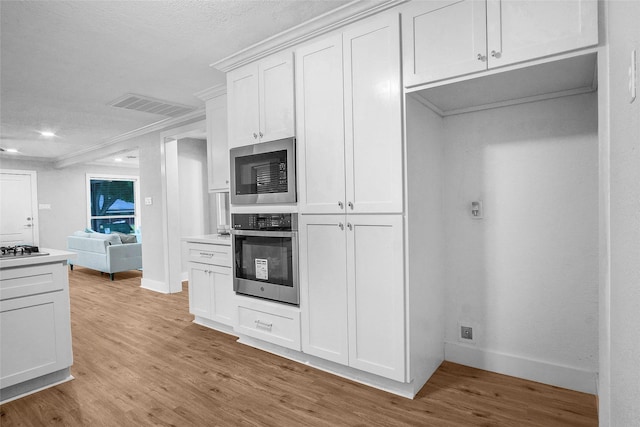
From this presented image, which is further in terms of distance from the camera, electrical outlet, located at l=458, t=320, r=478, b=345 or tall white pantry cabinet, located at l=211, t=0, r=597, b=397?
electrical outlet, located at l=458, t=320, r=478, b=345

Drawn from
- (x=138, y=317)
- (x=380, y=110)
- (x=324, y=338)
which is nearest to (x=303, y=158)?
(x=380, y=110)

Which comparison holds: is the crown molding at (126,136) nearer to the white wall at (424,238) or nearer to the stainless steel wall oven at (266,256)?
the stainless steel wall oven at (266,256)

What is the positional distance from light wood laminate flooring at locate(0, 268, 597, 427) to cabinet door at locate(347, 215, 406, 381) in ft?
0.72

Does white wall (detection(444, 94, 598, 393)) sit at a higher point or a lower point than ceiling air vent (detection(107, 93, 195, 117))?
lower

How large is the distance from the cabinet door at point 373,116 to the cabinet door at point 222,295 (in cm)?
155

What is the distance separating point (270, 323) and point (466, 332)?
1475mm

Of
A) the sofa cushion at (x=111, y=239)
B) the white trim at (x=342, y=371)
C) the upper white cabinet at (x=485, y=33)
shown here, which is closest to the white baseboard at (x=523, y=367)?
the white trim at (x=342, y=371)

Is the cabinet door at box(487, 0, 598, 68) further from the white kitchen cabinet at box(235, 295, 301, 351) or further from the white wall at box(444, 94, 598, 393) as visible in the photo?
the white kitchen cabinet at box(235, 295, 301, 351)

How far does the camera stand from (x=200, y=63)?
3162 millimetres

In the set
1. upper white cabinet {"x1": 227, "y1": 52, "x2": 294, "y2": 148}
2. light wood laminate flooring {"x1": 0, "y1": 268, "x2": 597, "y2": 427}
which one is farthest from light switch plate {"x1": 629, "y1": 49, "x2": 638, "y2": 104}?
upper white cabinet {"x1": 227, "y1": 52, "x2": 294, "y2": 148}

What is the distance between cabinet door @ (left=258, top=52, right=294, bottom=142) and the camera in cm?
263

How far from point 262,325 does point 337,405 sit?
97 cm

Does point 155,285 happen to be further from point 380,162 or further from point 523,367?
point 523,367

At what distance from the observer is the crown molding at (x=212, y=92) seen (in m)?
3.67
